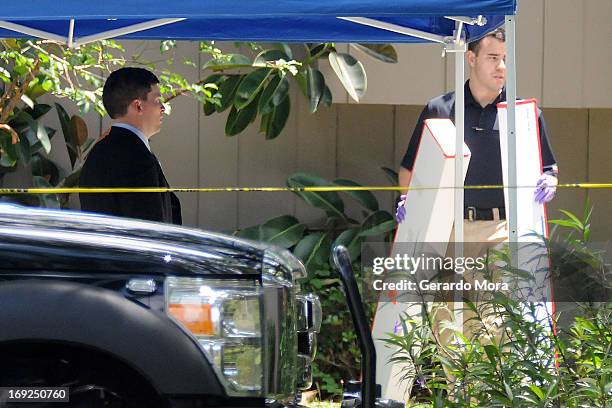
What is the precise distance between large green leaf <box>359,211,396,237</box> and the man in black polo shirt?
128 centimetres

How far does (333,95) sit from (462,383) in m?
3.93

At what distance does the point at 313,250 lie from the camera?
7828 mm

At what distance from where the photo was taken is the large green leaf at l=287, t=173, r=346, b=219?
8.09 metres

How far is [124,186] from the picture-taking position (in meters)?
5.67

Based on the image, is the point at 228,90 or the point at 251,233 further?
the point at 228,90

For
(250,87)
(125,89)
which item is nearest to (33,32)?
(125,89)

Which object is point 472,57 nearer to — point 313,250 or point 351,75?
point 351,75

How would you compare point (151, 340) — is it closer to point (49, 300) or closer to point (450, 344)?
point (49, 300)

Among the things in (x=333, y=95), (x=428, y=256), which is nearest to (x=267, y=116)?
(x=333, y=95)

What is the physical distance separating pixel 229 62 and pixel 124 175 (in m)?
2.47

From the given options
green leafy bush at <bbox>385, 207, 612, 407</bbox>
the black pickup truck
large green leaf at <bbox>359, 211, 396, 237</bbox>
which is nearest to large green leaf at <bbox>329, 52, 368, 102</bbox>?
large green leaf at <bbox>359, 211, 396, 237</bbox>

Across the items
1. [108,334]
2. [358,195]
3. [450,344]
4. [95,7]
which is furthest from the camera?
[358,195]

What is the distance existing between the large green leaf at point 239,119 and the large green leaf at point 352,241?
1.06 meters

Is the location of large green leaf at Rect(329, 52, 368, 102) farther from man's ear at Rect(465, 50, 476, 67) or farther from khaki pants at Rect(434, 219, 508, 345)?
khaki pants at Rect(434, 219, 508, 345)
